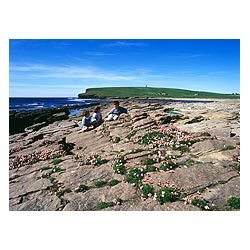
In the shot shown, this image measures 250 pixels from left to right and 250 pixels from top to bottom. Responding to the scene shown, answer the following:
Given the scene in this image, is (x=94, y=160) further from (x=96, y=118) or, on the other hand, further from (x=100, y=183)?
(x=96, y=118)

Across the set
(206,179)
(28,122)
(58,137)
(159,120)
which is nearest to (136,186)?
(206,179)

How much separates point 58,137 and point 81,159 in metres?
3.49

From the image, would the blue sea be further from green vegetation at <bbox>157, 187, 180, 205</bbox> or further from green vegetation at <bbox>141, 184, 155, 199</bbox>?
green vegetation at <bbox>157, 187, 180, 205</bbox>

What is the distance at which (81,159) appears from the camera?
1198 centimetres

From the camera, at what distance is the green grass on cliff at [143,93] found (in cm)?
1320

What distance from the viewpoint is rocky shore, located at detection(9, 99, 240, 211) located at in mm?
8977

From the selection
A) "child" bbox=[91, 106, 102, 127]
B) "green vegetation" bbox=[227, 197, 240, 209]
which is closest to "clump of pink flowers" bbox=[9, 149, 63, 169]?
"child" bbox=[91, 106, 102, 127]

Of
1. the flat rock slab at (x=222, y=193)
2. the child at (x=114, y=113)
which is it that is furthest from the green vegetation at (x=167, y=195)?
the child at (x=114, y=113)

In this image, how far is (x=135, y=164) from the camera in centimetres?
1070

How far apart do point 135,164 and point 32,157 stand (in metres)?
5.36

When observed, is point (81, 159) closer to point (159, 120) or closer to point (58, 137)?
point (58, 137)

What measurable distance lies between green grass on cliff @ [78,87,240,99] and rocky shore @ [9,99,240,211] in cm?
132

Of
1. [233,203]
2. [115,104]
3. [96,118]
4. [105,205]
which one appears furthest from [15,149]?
Answer: [233,203]
